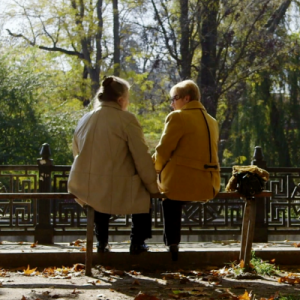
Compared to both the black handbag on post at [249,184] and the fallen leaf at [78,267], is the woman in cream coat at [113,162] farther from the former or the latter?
the black handbag on post at [249,184]

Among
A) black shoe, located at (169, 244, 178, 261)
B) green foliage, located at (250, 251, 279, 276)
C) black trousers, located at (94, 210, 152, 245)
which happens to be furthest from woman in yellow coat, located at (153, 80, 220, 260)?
green foliage, located at (250, 251, 279, 276)

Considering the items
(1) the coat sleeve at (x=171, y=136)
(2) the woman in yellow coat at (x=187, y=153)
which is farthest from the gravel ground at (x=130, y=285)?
(1) the coat sleeve at (x=171, y=136)

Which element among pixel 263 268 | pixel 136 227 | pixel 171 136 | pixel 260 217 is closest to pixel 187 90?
pixel 171 136

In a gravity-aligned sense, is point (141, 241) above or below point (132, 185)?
below

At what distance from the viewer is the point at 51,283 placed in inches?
247

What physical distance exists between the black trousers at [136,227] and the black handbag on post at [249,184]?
0.98 meters

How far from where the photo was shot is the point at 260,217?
10.9m

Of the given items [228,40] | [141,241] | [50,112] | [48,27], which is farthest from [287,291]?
[48,27]

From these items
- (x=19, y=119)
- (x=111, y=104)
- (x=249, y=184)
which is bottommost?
(x=249, y=184)

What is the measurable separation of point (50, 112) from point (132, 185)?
20.7 metres

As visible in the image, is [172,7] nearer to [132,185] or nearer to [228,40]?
[228,40]

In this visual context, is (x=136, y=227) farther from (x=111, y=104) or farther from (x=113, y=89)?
(x=113, y=89)

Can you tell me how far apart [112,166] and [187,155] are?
761mm

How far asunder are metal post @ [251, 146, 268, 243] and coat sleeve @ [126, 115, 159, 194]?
4.25 meters
